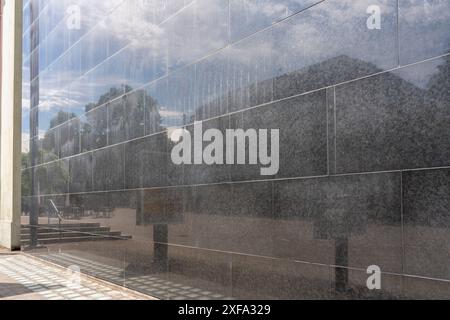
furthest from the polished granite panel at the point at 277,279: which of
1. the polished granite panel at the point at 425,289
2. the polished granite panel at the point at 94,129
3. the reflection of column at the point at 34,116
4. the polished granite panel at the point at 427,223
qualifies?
the reflection of column at the point at 34,116

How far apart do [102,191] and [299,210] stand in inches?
202

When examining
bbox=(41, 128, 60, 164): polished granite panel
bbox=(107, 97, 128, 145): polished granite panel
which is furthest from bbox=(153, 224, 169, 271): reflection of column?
bbox=(41, 128, 60, 164): polished granite panel

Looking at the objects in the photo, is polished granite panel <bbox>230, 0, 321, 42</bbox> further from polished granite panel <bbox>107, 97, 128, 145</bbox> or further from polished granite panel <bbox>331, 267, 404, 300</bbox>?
polished granite panel <bbox>107, 97, 128, 145</bbox>

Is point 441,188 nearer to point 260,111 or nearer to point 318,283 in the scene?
point 318,283

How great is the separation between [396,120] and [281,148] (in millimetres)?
1392

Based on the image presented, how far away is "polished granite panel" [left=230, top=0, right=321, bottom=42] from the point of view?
16.3 ft

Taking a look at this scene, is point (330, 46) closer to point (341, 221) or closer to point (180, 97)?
point (341, 221)

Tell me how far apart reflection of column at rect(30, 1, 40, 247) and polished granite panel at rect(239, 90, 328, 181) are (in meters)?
9.85

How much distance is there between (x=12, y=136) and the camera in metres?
15.0

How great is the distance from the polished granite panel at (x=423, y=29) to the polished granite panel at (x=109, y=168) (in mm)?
5431

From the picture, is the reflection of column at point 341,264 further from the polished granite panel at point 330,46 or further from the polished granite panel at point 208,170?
the polished granite panel at point 208,170

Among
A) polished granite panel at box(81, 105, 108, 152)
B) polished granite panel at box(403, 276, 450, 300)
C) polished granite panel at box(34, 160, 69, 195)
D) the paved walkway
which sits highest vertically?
polished granite panel at box(81, 105, 108, 152)

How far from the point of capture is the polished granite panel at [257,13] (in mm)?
4973

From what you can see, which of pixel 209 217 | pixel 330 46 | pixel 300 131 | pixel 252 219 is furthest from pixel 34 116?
pixel 330 46
